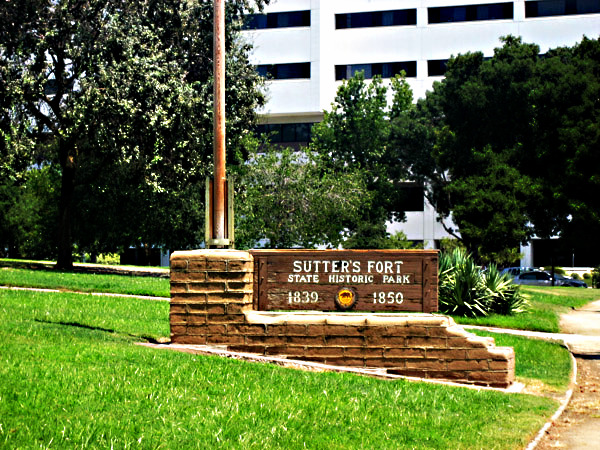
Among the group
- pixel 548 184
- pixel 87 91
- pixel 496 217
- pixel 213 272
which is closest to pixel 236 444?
pixel 213 272

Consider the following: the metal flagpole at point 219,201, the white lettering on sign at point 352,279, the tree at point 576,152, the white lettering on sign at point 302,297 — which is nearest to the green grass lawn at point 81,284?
the tree at point 576,152

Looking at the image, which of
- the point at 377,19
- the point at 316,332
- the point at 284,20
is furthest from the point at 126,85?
the point at 377,19

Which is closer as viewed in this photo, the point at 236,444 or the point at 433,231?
the point at 236,444

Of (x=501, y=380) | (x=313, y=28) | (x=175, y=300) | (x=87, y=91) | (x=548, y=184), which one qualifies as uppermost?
(x=313, y=28)

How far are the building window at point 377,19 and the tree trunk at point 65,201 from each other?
38.2m

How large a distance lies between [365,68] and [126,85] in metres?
40.0

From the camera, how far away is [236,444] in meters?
7.44

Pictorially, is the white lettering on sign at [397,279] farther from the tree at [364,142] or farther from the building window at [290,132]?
the building window at [290,132]

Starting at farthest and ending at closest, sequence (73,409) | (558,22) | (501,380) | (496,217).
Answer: (558,22)
(496,217)
(501,380)
(73,409)

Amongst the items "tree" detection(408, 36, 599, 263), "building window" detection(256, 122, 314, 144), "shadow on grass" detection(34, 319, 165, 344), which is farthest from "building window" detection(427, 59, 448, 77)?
"shadow on grass" detection(34, 319, 165, 344)

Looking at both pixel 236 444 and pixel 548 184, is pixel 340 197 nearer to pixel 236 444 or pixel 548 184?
pixel 548 184

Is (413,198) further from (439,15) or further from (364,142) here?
(439,15)

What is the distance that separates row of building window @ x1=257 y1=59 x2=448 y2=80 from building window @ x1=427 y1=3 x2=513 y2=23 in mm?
3562

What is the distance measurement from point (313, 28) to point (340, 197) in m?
31.1
